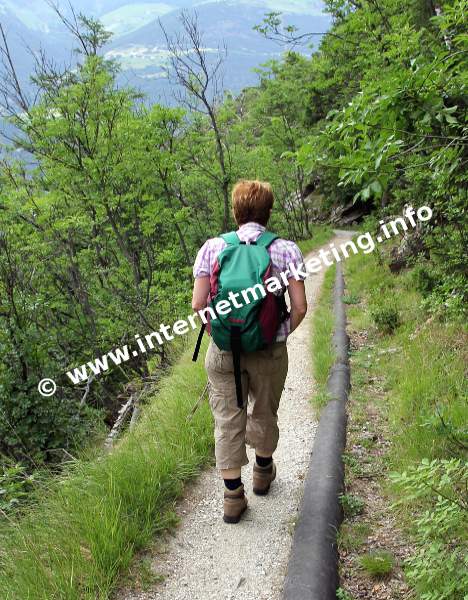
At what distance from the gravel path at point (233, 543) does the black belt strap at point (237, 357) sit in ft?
3.01

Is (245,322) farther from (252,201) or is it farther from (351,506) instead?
(351,506)

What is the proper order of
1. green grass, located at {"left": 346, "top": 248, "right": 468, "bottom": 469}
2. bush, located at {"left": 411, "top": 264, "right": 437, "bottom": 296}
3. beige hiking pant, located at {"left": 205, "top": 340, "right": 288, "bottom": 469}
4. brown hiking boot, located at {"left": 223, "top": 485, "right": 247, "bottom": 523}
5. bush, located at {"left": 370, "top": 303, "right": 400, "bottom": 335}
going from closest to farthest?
beige hiking pant, located at {"left": 205, "top": 340, "right": 288, "bottom": 469}, brown hiking boot, located at {"left": 223, "top": 485, "right": 247, "bottom": 523}, green grass, located at {"left": 346, "top": 248, "right": 468, "bottom": 469}, bush, located at {"left": 370, "top": 303, "right": 400, "bottom": 335}, bush, located at {"left": 411, "top": 264, "right": 437, "bottom": 296}

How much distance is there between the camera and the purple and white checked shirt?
288cm

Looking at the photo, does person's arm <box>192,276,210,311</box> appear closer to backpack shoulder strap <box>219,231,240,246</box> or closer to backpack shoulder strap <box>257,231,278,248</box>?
backpack shoulder strap <box>219,231,240,246</box>

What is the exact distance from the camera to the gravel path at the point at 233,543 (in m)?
2.71

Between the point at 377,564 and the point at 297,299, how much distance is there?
1.63 meters

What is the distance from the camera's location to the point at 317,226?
104 feet

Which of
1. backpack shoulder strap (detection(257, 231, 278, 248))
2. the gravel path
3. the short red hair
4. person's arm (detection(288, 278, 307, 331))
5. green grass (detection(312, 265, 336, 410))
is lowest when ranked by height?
green grass (detection(312, 265, 336, 410))

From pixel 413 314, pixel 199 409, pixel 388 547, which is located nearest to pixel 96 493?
pixel 199 409

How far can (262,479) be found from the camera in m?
3.52

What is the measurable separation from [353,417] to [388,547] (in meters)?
1.77

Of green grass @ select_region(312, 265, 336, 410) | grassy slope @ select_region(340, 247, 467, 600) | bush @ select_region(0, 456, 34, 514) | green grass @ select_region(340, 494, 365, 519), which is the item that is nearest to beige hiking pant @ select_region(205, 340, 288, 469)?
green grass @ select_region(340, 494, 365, 519)

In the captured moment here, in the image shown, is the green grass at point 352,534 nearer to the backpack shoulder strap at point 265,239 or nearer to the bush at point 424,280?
the backpack shoulder strap at point 265,239

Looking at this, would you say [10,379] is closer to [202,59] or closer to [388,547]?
[388,547]
